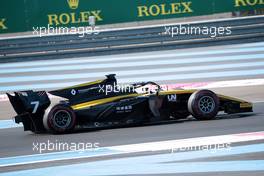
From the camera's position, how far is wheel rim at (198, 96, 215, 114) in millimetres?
10000

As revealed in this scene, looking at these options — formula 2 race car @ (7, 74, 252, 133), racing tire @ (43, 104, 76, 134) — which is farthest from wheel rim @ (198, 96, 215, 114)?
racing tire @ (43, 104, 76, 134)

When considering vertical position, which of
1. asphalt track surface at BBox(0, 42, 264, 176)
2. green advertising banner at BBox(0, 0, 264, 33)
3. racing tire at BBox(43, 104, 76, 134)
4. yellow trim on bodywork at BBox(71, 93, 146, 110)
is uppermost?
green advertising banner at BBox(0, 0, 264, 33)

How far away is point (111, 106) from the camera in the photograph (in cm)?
989

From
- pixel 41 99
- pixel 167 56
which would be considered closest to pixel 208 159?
pixel 41 99

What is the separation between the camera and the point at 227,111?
10305 millimetres

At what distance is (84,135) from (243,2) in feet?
42.4

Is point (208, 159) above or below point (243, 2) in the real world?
below

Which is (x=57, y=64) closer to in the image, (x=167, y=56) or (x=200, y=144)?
(x=167, y=56)

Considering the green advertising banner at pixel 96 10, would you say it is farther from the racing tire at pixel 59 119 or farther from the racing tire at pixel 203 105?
the racing tire at pixel 59 119

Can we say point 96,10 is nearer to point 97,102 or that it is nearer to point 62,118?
point 97,102

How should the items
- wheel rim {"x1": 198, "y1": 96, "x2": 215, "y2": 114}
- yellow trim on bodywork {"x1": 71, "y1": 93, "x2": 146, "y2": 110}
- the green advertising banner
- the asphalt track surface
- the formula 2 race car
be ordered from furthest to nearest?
the green advertising banner
wheel rim {"x1": 198, "y1": 96, "x2": 215, "y2": 114}
yellow trim on bodywork {"x1": 71, "y1": 93, "x2": 146, "y2": 110}
the formula 2 race car
the asphalt track surface

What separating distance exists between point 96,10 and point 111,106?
11.5m

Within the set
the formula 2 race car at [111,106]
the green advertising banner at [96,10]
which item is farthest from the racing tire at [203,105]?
the green advertising banner at [96,10]

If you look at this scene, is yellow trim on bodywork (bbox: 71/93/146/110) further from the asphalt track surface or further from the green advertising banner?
the green advertising banner
